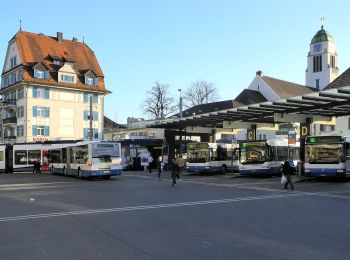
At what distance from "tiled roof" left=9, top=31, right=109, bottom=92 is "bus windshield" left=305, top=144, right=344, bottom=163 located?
171ft

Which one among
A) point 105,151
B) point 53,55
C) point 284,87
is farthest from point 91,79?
point 105,151

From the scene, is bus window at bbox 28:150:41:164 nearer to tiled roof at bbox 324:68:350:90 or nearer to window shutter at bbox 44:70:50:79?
window shutter at bbox 44:70:50:79

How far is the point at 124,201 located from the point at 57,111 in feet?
195

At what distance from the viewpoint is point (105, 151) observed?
32.6 metres

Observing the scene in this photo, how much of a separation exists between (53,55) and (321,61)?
183 ft

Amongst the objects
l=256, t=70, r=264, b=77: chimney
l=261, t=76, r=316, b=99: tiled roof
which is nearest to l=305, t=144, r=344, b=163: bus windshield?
l=261, t=76, r=316, b=99: tiled roof

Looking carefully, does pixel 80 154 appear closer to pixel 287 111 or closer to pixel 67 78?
pixel 287 111

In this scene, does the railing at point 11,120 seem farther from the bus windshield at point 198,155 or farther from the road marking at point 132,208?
the road marking at point 132,208

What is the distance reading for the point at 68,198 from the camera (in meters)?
18.5

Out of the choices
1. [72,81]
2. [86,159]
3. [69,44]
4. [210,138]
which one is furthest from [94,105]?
[86,159]

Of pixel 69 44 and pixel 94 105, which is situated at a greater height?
pixel 69 44

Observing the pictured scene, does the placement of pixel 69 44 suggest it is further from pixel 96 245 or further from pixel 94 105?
pixel 96 245

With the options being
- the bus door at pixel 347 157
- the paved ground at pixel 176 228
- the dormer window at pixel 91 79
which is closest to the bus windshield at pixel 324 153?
the bus door at pixel 347 157

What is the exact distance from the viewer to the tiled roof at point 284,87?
8506 cm
